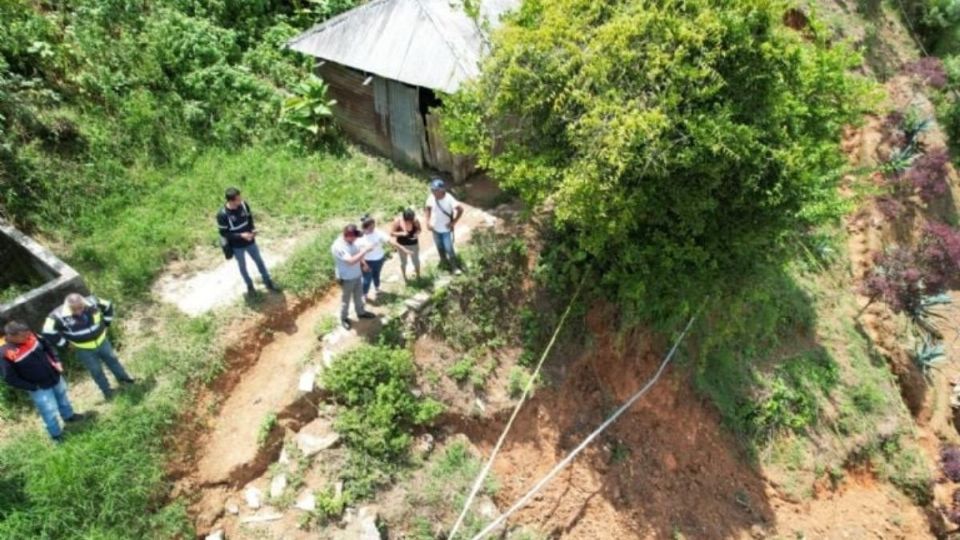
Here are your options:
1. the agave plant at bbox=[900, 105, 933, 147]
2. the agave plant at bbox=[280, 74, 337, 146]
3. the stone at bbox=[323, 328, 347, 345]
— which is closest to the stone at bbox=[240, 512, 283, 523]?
the stone at bbox=[323, 328, 347, 345]

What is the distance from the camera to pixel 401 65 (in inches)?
416

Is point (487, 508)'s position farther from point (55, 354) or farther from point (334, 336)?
point (55, 354)

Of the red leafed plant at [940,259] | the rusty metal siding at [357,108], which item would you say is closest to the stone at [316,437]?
the rusty metal siding at [357,108]

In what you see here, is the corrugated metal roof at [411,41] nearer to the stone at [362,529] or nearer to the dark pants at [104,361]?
the dark pants at [104,361]

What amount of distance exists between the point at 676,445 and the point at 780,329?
→ 3.26 meters

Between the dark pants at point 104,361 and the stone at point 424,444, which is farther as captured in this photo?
the stone at point 424,444

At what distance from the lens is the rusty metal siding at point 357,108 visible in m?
11.7

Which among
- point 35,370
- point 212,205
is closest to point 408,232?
point 212,205

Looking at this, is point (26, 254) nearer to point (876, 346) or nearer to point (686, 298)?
point (686, 298)

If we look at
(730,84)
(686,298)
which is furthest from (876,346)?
(730,84)

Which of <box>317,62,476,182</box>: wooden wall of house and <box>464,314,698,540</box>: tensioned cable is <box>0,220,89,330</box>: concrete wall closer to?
<box>317,62,476,182</box>: wooden wall of house

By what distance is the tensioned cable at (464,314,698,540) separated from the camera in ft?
26.2

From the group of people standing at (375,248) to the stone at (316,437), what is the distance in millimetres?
1333

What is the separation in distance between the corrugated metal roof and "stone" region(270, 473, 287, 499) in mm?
6068
